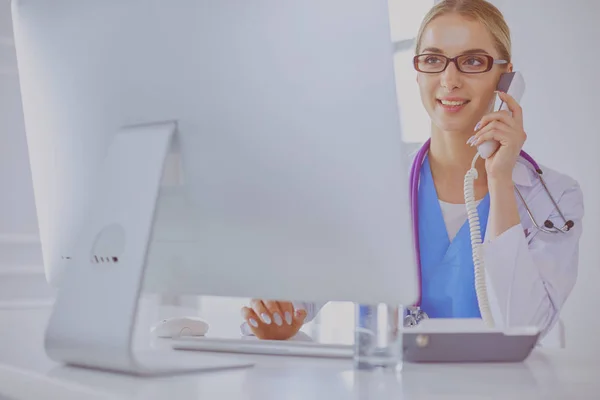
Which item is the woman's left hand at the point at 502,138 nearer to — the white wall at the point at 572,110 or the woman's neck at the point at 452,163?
the woman's neck at the point at 452,163

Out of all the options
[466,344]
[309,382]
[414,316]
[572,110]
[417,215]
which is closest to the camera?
[309,382]

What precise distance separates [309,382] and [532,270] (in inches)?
43.7

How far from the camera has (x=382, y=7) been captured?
691mm

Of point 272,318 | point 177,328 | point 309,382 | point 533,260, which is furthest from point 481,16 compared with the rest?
point 309,382

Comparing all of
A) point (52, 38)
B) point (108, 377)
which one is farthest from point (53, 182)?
point (108, 377)

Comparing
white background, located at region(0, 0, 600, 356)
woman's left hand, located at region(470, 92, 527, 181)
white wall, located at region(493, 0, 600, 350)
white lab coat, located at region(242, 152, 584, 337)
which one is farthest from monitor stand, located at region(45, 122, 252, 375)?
white wall, located at region(493, 0, 600, 350)

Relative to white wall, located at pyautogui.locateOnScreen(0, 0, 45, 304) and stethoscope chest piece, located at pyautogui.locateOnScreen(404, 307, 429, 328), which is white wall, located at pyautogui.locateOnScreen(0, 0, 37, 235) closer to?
white wall, located at pyautogui.locateOnScreen(0, 0, 45, 304)

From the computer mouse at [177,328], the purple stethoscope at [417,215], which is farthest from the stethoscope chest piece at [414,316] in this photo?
the computer mouse at [177,328]

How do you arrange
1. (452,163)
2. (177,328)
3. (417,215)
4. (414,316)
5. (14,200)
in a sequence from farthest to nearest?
(14,200) → (452,163) → (417,215) → (414,316) → (177,328)

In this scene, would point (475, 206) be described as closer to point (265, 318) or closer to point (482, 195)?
point (482, 195)

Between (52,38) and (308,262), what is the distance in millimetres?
466

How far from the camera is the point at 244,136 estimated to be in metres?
0.79

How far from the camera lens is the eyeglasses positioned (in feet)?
6.55

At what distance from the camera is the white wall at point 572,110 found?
2.69m
